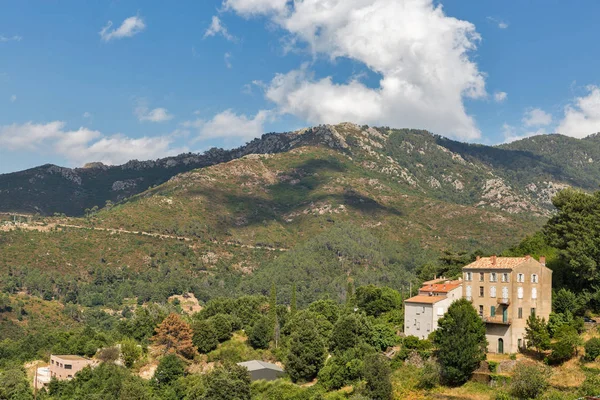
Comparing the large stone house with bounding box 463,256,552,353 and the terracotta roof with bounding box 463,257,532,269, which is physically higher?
the terracotta roof with bounding box 463,257,532,269

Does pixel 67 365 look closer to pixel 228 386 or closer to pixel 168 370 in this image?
pixel 168 370

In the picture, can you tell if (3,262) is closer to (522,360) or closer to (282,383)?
(282,383)

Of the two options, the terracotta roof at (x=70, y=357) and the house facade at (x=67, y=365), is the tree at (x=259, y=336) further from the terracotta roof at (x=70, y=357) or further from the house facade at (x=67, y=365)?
the terracotta roof at (x=70, y=357)

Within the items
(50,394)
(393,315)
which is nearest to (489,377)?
(393,315)

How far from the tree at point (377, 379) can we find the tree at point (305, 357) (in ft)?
40.8

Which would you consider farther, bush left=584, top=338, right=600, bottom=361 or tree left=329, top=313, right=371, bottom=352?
tree left=329, top=313, right=371, bottom=352

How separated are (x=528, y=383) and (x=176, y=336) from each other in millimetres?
51323

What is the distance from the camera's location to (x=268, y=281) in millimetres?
186000

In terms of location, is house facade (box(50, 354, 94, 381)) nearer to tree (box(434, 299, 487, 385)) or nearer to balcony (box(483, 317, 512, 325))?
tree (box(434, 299, 487, 385))

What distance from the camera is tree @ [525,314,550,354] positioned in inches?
2288

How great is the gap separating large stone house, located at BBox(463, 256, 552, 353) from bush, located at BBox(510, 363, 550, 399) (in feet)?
29.4

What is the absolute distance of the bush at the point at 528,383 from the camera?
5109 cm

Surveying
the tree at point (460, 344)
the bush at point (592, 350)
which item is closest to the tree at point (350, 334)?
the tree at point (460, 344)

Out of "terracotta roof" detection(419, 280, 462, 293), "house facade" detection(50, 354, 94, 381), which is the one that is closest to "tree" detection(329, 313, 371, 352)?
"terracotta roof" detection(419, 280, 462, 293)
